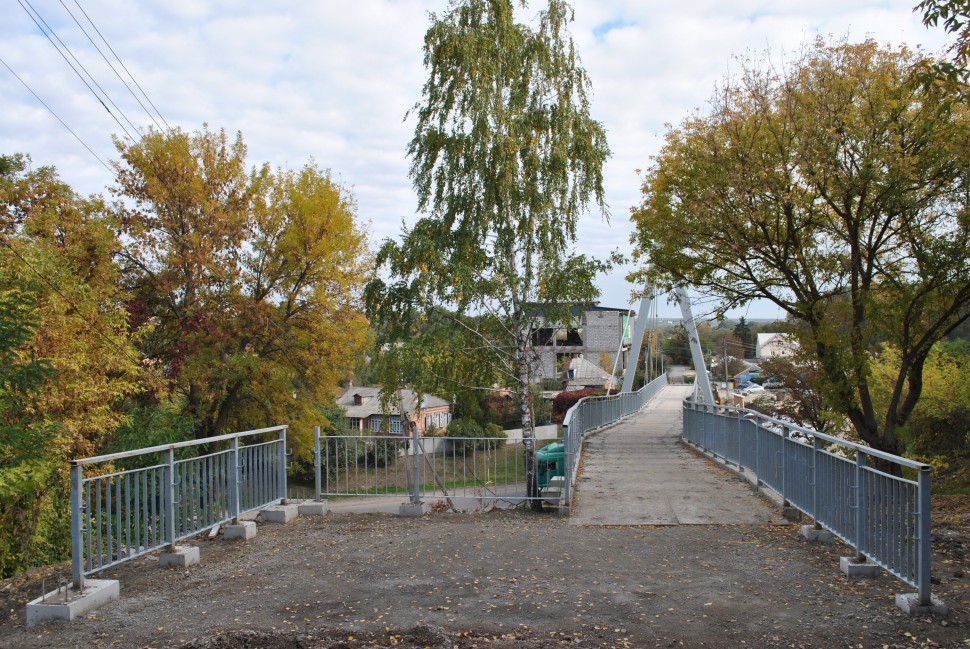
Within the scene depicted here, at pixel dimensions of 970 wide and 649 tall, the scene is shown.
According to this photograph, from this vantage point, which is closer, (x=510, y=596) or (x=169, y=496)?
(x=510, y=596)

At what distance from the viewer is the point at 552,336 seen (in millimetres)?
16609

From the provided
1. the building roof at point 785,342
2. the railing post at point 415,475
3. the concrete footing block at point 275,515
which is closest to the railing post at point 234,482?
the concrete footing block at point 275,515

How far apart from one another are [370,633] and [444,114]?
1205cm

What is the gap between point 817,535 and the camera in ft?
23.9

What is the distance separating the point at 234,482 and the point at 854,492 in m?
6.54

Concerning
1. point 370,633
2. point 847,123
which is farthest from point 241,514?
point 847,123

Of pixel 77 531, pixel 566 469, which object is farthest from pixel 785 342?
pixel 77 531

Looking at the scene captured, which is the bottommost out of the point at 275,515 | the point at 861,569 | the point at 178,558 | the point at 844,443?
the point at 275,515

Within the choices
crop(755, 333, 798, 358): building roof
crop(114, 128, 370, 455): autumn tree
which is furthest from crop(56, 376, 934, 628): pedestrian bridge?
crop(114, 128, 370, 455): autumn tree

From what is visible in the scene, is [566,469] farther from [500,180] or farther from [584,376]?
[584,376]

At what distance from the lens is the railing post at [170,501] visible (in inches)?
266

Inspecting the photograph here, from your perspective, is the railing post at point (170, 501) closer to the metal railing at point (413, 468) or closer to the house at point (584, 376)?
the metal railing at point (413, 468)

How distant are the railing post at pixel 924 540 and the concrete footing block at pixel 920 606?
23 mm

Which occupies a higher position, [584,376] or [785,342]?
[785,342]
